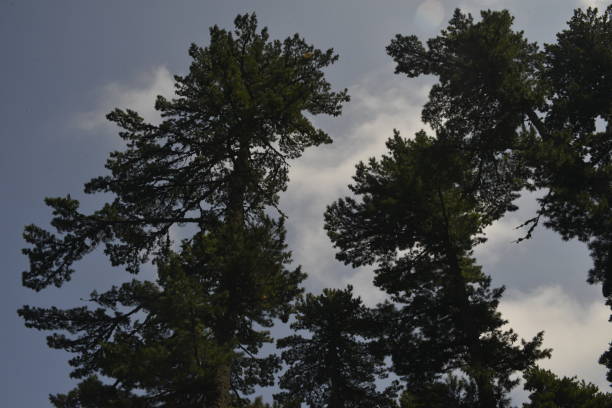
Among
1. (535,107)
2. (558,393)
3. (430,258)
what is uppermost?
(535,107)

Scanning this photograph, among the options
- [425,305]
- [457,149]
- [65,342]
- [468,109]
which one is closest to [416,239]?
[425,305]

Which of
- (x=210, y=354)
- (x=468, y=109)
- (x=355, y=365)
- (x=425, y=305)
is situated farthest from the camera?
(x=355, y=365)

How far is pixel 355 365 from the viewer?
1870 centimetres

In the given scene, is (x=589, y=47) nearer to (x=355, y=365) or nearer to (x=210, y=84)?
(x=210, y=84)

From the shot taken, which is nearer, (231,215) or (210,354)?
(210,354)

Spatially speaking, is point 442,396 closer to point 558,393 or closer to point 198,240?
point 558,393

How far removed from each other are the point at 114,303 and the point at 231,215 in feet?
12.6

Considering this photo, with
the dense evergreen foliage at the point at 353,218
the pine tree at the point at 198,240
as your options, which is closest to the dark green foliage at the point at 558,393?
the dense evergreen foliage at the point at 353,218

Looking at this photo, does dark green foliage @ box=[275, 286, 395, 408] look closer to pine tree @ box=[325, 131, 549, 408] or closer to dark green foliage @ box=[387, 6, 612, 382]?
pine tree @ box=[325, 131, 549, 408]

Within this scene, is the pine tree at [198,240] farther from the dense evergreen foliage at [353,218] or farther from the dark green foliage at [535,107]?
the dark green foliage at [535,107]

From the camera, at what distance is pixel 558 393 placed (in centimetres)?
1176

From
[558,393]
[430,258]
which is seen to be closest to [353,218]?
[430,258]

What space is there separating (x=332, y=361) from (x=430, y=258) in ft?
23.0

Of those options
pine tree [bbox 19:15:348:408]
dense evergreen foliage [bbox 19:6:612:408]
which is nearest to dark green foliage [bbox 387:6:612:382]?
dense evergreen foliage [bbox 19:6:612:408]
